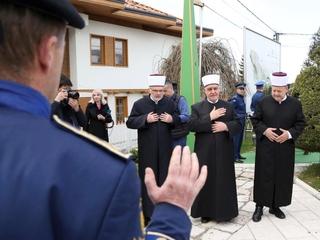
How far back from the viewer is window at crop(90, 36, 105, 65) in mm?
13453

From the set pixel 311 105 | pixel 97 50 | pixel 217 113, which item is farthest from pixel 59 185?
pixel 97 50

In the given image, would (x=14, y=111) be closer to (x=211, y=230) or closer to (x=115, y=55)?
(x=211, y=230)

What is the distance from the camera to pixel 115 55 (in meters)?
14.3

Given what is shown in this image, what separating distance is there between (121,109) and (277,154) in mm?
9278

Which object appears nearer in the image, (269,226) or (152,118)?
(269,226)

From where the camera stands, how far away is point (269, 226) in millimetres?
5672

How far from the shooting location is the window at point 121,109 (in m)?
14.5

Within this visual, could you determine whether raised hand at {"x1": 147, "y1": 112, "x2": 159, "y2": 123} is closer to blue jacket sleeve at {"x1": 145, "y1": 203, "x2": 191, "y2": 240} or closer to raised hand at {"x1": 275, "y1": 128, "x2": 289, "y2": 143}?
raised hand at {"x1": 275, "y1": 128, "x2": 289, "y2": 143}

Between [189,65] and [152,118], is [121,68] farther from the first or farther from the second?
[152,118]

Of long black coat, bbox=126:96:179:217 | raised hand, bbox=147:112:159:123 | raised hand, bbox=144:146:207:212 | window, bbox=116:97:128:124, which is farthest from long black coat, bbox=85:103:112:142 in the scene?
raised hand, bbox=144:146:207:212

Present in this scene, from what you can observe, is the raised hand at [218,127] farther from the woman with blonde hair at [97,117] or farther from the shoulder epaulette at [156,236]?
the shoulder epaulette at [156,236]

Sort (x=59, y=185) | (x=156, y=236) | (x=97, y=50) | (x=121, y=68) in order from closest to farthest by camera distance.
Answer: (x=59, y=185) < (x=156, y=236) < (x=97, y=50) < (x=121, y=68)

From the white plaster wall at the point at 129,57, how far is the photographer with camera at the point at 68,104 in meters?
6.25

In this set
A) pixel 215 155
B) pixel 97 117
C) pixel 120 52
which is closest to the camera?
pixel 215 155
